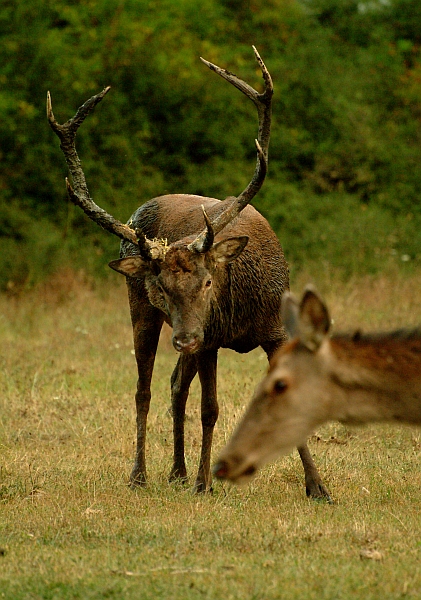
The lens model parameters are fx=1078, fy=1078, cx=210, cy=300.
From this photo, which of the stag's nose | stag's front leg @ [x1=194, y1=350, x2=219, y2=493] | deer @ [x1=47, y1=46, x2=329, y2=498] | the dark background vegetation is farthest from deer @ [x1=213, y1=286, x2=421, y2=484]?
the dark background vegetation

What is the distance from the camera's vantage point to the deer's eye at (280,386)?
512 centimetres

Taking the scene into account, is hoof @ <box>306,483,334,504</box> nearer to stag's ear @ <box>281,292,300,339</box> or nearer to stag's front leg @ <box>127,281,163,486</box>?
stag's front leg @ <box>127,281,163,486</box>

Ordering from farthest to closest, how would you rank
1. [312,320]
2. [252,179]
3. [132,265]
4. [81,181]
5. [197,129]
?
[197,129]
[81,181]
[252,179]
[132,265]
[312,320]

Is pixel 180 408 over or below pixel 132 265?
below

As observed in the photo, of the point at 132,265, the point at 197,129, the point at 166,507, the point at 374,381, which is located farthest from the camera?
the point at 197,129

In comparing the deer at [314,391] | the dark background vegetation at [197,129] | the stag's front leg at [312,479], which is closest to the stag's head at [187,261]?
the stag's front leg at [312,479]

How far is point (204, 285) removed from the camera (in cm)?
789

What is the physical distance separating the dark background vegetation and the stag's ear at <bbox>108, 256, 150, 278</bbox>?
11127mm

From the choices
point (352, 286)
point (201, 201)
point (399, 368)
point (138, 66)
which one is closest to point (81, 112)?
point (201, 201)

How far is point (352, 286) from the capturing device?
57.1 ft

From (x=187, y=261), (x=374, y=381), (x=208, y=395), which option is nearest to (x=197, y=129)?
(x=208, y=395)

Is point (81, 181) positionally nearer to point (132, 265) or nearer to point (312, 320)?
point (132, 265)

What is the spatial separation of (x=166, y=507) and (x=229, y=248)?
1.97 m

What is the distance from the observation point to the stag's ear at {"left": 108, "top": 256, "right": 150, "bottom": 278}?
26.8ft
